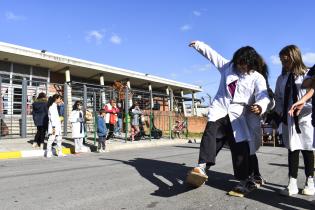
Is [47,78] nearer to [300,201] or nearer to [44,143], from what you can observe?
[44,143]

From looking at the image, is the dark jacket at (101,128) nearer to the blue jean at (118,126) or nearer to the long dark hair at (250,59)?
the blue jean at (118,126)

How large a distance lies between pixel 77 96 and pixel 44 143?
395cm

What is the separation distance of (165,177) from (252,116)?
1864 mm

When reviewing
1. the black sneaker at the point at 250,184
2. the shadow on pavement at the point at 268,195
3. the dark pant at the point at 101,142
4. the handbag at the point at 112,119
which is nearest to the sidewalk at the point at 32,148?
the dark pant at the point at 101,142

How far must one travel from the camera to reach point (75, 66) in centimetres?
2331

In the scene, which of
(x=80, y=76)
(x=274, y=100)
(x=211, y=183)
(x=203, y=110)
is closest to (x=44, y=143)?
(x=211, y=183)

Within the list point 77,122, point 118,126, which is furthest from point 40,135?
point 118,126

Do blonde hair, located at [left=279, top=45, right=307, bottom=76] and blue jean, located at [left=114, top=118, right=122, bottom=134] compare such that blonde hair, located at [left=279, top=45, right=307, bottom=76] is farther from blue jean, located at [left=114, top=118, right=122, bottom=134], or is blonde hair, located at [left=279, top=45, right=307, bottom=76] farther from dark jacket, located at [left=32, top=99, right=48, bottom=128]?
blue jean, located at [left=114, top=118, right=122, bottom=134]

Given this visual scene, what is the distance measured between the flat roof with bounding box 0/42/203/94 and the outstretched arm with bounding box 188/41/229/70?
50.1ft

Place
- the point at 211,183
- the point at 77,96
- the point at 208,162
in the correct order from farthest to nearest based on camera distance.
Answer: the point at 77,96, the point at 211,183, the point at 208,162

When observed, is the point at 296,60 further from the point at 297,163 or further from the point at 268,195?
the point at 268,195

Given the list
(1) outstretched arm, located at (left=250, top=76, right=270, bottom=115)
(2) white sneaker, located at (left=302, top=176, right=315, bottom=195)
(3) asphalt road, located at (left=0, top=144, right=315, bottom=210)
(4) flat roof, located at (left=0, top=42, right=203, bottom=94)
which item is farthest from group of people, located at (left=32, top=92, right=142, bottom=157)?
(2) white sneaker, located at (left=302, top=176, right=315, bottom=195)

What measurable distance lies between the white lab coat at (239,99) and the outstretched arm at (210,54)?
0.26 metres

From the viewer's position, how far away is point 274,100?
5.32 meters
